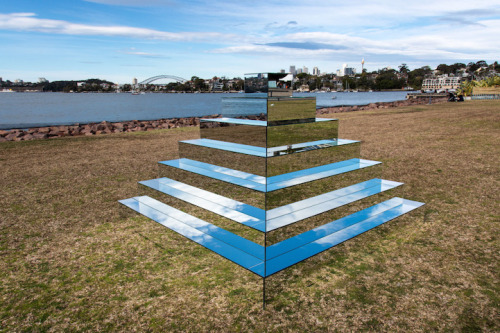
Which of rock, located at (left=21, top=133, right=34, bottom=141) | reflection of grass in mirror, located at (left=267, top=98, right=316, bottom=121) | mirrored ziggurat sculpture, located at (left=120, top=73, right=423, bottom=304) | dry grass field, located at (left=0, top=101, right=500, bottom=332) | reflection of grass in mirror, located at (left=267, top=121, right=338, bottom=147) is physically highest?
reflection of grass in mirror, located at (left=267, top=98, right=316, bottom=121)

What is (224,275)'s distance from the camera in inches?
138

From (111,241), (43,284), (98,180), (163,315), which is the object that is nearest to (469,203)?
(163,315)

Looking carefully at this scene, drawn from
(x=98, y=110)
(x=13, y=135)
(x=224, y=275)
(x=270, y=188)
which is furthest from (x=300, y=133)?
(x=98, y=110)

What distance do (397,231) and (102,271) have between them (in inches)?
148

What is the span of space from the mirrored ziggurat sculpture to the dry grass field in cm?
28

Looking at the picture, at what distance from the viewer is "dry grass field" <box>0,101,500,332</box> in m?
2.81

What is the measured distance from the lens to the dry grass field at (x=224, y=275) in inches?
111

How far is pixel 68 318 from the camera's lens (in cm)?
287

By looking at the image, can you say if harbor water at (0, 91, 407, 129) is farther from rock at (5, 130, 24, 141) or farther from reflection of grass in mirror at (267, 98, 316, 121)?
rock at (5, 130, 24, 141)

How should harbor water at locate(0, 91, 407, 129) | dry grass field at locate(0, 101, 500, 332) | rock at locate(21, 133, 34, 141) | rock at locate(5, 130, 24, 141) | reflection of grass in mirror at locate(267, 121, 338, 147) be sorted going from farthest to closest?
1. harbor water at locate(0, 91, 407, 129)
2. rock at locate(5, 130, 24, 141)
3. rock at locate(21, 133, 34, 141)
4. reflection of grass in mirror at locate(267, 121, 338, 147)
5. dry grass field at locate(0, 101, 500, 332)

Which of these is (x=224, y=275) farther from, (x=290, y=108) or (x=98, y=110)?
(x=98, y=110)

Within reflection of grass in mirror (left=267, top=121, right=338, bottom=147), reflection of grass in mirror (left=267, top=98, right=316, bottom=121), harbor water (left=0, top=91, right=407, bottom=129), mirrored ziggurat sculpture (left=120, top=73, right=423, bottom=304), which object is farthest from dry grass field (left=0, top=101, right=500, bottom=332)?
harbor water (left=0, top=91, right=407, bottom=129)

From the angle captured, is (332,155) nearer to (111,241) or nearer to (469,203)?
(469,203)

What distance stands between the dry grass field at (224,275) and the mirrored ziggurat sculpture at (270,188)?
284mm
